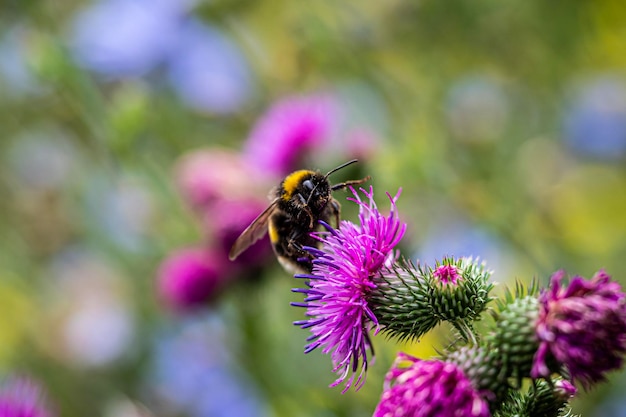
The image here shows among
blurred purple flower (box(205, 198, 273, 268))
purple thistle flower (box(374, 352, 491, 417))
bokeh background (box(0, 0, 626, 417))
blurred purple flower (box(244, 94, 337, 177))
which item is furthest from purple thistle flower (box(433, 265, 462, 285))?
blurred purple flower (box(244, 94, 337, 177))

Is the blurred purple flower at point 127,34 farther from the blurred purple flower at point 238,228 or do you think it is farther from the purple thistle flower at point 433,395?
the purple thistle flower at point 433,395

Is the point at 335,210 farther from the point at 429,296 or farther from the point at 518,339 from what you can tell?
the point at 518,339

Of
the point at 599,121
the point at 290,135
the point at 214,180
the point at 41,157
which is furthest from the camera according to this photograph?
the point at 41,157

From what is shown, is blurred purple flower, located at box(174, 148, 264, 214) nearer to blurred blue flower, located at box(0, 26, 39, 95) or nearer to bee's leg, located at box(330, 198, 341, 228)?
bee's leg, located at box(330, 198, 341, 228)

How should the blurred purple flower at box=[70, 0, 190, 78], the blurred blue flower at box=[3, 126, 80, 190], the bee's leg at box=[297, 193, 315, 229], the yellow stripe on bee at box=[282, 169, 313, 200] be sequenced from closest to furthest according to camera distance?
the bee's leg at box=[297, 193, 315, 229], the yellow stripe on bee at box=[282, 169, 313, 200], the blurred purple flower at box=[70, 0, 190, 78], the blurred blue flower at box=[3, 126, 80, 190]

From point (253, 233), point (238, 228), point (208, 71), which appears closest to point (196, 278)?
point (238, 228)

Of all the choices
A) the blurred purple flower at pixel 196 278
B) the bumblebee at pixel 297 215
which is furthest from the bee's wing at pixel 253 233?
the blurred purple flower at pixel 196 278
